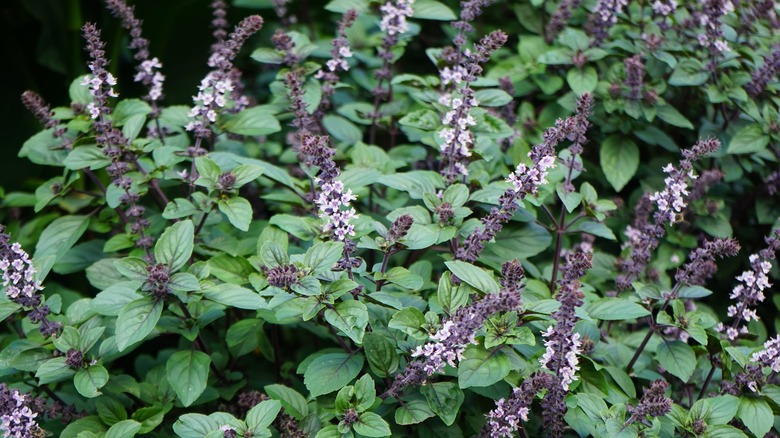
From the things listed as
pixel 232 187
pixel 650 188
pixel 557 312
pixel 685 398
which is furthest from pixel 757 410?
pixel 232 187

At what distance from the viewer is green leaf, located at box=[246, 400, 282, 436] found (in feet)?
6.00

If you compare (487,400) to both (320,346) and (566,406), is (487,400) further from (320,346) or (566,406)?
(320,346)

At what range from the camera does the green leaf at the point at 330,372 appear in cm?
194

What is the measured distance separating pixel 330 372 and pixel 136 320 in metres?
0.52

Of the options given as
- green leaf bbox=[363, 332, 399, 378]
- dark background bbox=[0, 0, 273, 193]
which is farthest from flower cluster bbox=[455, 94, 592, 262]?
dark background bbox=[0, 0, 273, 193]

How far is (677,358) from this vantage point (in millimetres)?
2170

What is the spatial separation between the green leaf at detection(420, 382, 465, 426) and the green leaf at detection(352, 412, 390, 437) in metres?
0.15

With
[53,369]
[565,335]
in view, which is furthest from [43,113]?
[565,335]

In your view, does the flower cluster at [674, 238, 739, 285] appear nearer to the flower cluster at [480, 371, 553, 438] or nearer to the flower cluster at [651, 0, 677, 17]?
the flower cluster at [480, 371, 553, 438]

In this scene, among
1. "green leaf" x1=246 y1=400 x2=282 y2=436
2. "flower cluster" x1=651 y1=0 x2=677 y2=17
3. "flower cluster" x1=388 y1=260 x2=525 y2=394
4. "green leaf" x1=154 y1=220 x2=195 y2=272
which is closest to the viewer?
"flower cluster" x1=388 y1=260 x2=525 y2=394

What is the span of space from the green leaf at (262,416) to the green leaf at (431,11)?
5.54 feet

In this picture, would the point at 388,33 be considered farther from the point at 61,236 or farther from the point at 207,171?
the point at 61,236

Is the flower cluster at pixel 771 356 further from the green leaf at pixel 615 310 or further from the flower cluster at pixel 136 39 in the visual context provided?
the flower cluster at pixel 136 39

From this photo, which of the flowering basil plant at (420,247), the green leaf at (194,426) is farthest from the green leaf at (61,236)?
the green leaf at (194,426)
